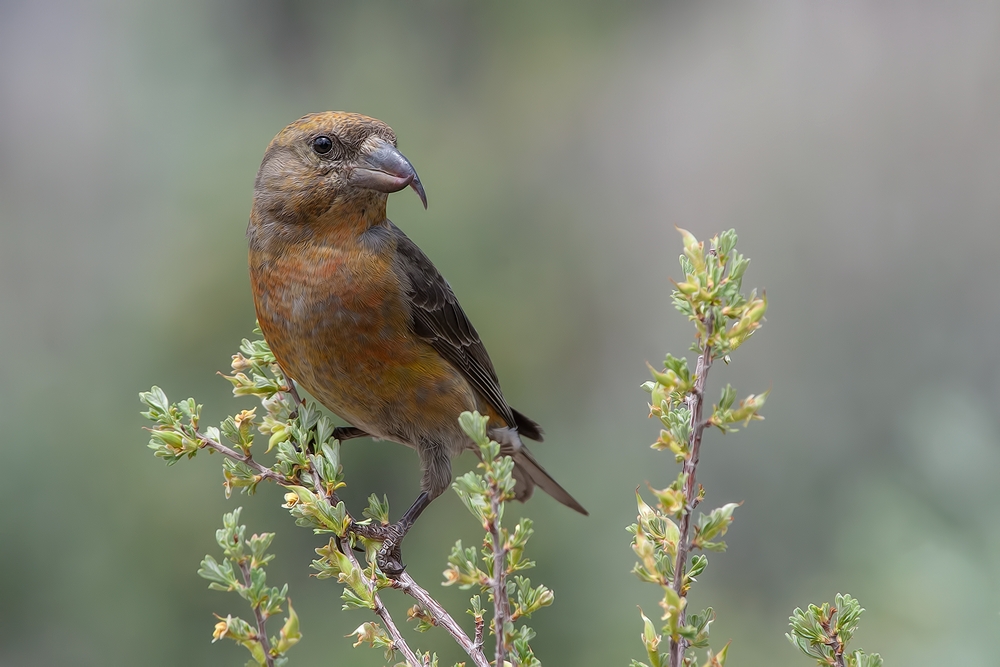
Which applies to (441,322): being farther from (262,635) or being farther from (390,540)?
(262,635)

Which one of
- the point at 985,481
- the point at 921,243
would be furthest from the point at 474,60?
the point at 985,481

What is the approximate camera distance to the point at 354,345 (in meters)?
2.20

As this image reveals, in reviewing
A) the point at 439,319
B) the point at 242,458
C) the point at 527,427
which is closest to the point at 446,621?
the point at 242,458

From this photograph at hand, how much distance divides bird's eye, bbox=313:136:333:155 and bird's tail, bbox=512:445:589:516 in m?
1.10

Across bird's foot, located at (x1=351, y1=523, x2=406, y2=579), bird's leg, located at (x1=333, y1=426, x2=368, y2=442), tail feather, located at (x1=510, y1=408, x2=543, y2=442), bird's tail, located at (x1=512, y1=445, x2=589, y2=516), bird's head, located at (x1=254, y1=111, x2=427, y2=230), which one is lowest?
bird's foot, located at (x1=351, y1=523, x2=406, y2=579)

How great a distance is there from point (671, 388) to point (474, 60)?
8.10 metres

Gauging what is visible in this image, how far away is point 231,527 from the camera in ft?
4.42

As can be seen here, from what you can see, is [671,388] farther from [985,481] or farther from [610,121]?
[610,121]

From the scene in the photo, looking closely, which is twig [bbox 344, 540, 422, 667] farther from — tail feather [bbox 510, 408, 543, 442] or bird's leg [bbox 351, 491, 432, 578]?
tail feather [bbox 510, 408, 543, 442]

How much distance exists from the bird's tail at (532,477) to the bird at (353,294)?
1.05 ft

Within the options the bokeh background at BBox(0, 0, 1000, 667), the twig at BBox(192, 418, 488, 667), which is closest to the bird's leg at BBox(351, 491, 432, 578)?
the twig at BBox(192, 418, 488, 667)

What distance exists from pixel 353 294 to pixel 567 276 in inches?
202

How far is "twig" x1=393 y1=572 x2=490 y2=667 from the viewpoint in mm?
1366

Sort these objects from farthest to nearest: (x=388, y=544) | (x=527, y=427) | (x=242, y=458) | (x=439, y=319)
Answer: (x=527, y=427), (x=439, y=319), (x=388, y=544), (x=242, y=458)
